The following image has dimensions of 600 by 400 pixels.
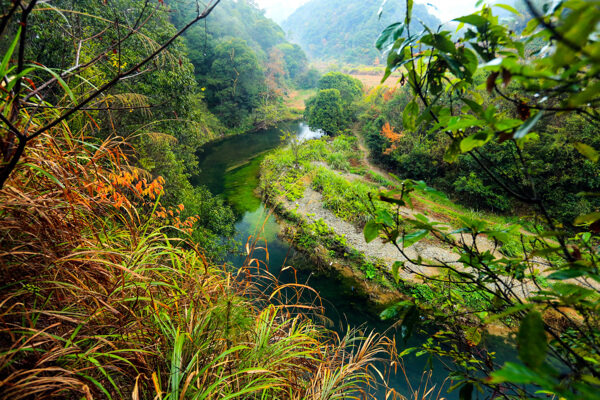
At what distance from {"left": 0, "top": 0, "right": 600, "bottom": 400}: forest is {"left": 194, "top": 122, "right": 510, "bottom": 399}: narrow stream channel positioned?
7cm

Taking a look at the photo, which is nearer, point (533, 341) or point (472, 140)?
point (533, 341)

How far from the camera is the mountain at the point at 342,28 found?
194 ft

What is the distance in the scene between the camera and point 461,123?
60cm

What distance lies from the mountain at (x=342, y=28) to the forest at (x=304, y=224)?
4990 centimetres

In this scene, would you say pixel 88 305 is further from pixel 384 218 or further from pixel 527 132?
pixel 527 132

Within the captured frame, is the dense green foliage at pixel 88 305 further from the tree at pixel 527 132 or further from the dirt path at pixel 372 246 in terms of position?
the dirt path at pixel 372 246

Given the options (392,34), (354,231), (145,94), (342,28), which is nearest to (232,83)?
(145,94)

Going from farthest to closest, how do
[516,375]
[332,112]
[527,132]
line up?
[332,112]
[527,132]
[516,375]

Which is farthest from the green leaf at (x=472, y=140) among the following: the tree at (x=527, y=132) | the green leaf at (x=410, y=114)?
the green leaf at (x=410, y=114)

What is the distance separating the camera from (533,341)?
42 cm

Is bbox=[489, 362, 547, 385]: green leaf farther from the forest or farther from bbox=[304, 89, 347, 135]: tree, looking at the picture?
bbox=[304, 89, 347, 135]: tree

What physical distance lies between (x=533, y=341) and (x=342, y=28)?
94.5 metres

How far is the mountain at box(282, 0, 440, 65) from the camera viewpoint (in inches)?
2328

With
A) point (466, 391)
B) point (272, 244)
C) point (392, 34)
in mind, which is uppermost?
point (392, 34)
